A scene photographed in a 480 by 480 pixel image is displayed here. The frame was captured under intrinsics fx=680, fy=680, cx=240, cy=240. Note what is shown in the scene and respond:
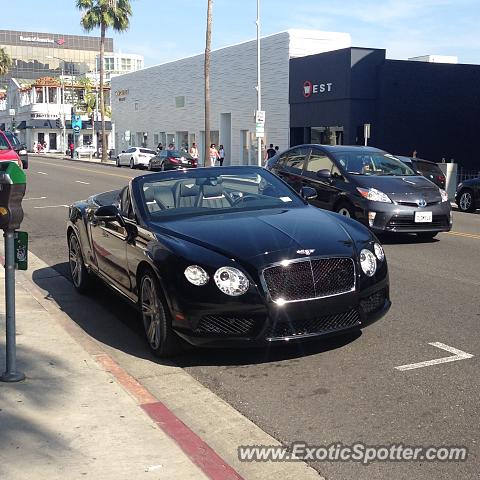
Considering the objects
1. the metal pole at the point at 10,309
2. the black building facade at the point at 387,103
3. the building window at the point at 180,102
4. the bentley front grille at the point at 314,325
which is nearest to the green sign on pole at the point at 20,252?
the metal pole at the point at 10,309

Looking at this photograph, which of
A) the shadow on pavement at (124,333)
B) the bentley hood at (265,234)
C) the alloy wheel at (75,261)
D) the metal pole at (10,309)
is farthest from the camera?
the alloy wheel at (75,261)

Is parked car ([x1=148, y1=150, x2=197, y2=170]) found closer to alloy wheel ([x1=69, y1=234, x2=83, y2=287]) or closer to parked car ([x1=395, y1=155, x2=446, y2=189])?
parked car ([x1=395, y1=155, x2=446, y2=189])

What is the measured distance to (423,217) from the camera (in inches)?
420

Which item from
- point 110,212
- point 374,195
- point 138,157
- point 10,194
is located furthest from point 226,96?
point 10,194

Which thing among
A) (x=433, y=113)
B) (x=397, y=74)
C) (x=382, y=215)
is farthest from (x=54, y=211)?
(x=433, y=113)

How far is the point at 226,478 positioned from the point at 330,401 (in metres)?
1.28

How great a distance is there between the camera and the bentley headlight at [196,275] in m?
4.95

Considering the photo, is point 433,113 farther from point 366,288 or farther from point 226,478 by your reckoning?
point 226,478

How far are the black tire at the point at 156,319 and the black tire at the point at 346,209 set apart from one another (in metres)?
5.90

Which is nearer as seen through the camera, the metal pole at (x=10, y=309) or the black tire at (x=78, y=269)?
the metal pole at (x=10, y=309)

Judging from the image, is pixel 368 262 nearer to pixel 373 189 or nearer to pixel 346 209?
pixel 373 189

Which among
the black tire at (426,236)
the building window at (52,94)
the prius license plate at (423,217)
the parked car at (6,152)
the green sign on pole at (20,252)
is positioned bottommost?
the black tire at (426,236)

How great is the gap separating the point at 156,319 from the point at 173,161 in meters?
31.8

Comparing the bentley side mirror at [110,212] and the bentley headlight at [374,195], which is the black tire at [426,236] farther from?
the bentley side mirror at [110,212]
